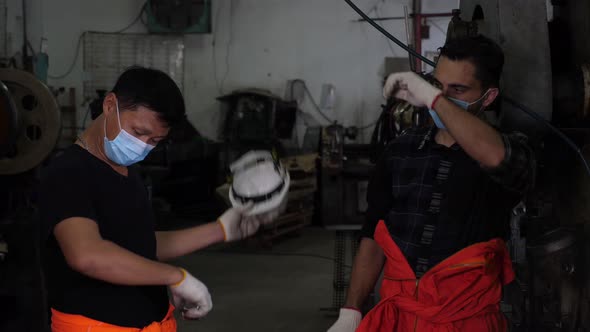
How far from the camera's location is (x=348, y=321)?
5.73 ft

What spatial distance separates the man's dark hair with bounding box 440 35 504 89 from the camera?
1740 mm

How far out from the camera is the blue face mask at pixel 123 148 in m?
1.58

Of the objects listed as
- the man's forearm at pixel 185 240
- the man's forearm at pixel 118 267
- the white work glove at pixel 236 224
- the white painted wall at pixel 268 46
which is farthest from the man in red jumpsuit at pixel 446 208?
the white painted wall at pixel 268 46

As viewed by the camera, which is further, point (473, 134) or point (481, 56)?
point (481, 56)

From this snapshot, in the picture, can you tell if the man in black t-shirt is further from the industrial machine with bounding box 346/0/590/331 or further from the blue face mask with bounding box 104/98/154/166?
the industrial machine with bounding box 346/0/590/331

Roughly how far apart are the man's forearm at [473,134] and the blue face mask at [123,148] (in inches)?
31.2

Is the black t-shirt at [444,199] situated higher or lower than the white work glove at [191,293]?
higher

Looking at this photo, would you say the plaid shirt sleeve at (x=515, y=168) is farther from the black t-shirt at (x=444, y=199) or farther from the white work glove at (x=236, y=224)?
the white work glove at (x=236, y=224)

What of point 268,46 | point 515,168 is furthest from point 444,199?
point 268,46

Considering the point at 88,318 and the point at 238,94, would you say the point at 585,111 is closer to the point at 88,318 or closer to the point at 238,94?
the point at 88,318

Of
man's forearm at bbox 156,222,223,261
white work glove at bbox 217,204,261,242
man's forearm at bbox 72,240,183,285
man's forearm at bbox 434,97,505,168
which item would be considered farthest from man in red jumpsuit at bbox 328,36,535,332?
man's forearm at bbox 72,240,183,285

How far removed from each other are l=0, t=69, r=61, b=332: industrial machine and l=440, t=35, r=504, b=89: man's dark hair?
2423mm

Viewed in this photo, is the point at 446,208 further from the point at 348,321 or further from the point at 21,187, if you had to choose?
the point at 21,187

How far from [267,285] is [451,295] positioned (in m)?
3.31
